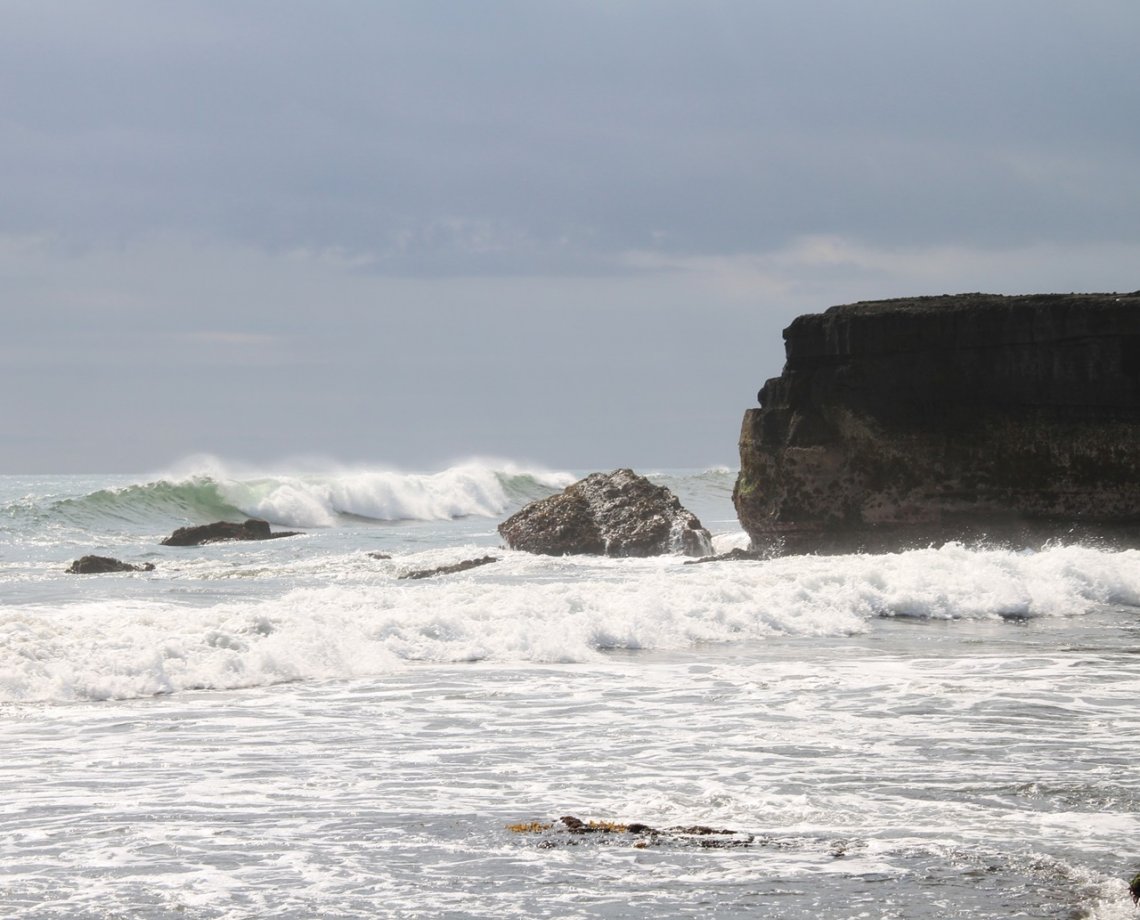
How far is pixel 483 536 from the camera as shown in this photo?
3394 centimetres

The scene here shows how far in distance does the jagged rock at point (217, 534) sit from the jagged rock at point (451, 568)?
31.6ft

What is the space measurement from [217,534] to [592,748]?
24325mm

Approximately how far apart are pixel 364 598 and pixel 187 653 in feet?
13.2

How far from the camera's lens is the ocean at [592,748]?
546 cm

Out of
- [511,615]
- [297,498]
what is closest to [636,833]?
[511,615]

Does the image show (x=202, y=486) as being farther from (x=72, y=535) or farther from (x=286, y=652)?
(x=286, y=652)

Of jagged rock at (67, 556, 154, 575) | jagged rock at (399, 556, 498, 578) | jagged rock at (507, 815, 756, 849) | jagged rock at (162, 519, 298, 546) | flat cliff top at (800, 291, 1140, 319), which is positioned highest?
flat cliff top at (800, 291, 1140, 319)

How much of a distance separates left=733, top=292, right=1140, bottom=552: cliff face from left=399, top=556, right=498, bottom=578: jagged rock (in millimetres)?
4645

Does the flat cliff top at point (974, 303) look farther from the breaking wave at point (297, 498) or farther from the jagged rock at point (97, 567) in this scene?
the breaking wave at point (297, 498)

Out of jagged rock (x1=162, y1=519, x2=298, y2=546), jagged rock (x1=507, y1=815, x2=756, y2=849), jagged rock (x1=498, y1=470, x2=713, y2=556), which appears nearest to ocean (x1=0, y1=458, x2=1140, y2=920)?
jagged rock (x1=507, y1=815, x2=756, y2=849)

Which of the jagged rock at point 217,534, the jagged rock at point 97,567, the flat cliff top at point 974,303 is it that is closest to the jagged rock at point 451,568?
the jagged rock at point 97,567

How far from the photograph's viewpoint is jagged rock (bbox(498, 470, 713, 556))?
83.1ft

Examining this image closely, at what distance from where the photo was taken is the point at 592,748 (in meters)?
8.22

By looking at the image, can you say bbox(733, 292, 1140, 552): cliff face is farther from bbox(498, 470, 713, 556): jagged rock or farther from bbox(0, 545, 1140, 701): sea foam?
bbox(498, 470, 713, 556): jagged rock
